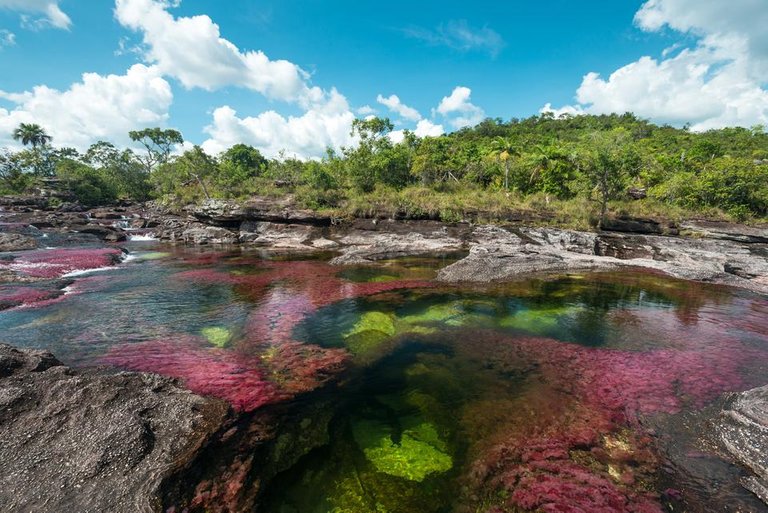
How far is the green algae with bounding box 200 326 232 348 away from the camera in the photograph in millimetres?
13501

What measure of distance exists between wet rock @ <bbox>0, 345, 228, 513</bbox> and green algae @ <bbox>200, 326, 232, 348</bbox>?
3931 mm

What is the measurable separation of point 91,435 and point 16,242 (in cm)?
3939

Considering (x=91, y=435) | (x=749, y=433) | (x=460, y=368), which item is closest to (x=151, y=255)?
(x=91, y=435)

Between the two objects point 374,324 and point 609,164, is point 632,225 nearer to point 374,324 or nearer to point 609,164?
point 609,164

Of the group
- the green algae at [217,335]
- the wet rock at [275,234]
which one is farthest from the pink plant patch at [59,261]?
the green algae at [217,335]

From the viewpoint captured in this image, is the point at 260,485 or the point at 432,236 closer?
the point at 260,485

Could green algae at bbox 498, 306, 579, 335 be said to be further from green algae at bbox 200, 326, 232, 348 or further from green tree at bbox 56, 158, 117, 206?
green tree at bbox 56, 158, 117, 206

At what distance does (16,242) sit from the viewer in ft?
105

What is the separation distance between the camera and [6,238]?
105 ft

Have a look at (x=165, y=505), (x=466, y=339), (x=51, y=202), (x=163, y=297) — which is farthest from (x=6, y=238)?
(x=466, y=339)

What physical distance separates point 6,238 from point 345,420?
43.3 meters

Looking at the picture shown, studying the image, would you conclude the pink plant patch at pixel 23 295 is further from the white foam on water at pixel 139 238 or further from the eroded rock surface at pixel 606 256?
the white foam on water at pixel 139 238

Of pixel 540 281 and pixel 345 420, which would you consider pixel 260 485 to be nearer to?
pixel 345 420

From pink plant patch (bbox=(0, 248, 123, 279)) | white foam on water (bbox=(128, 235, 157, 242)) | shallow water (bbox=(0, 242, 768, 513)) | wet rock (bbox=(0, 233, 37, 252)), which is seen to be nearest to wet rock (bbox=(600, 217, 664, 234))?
shallow water (bbox=(0, 242, 768, 513))
